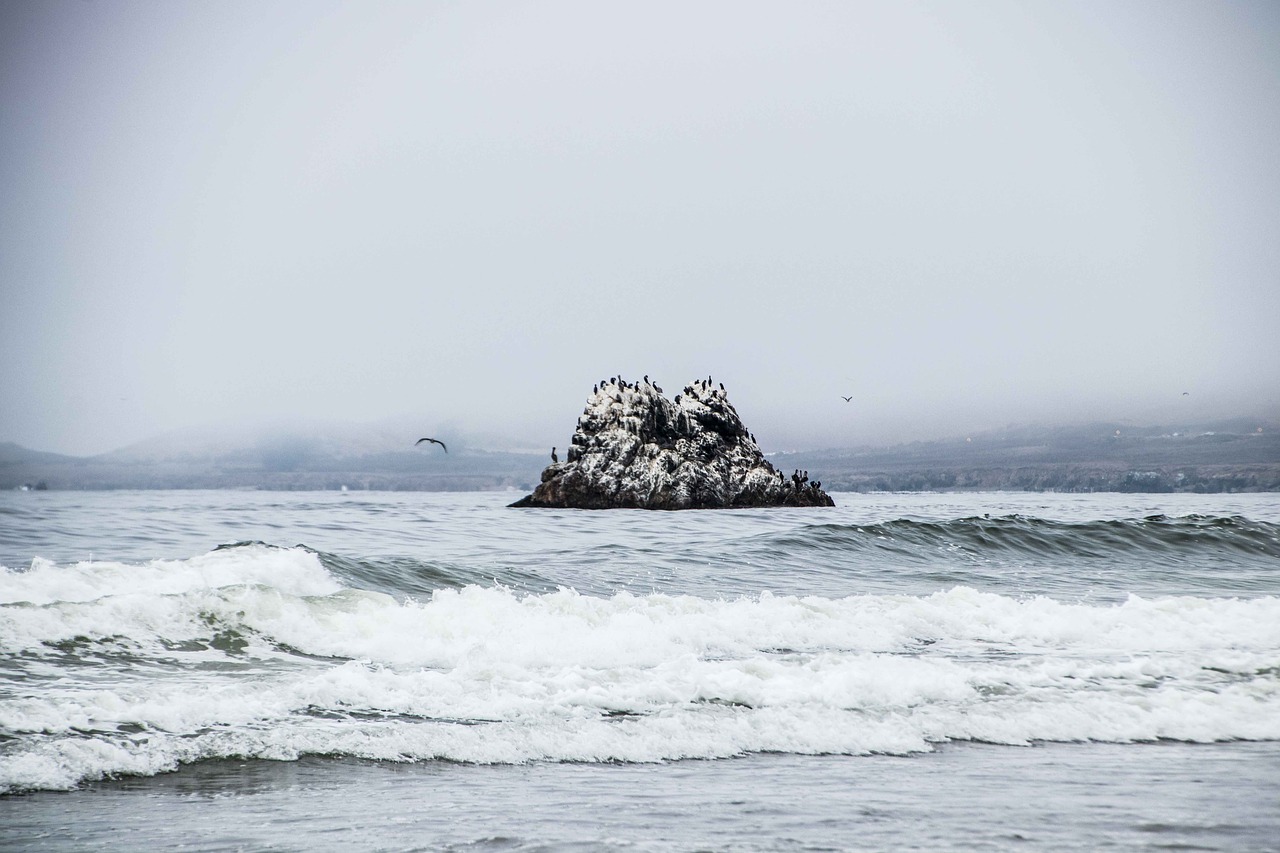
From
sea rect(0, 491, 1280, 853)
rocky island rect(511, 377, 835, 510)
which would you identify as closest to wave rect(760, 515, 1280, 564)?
sea rect(0, 491, 1280, 853)

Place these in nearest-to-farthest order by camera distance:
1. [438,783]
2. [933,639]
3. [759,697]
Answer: [438,783] → [759,697] → [933,639]

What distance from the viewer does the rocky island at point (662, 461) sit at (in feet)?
149

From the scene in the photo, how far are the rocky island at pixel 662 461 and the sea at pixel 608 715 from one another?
28585 millimetres

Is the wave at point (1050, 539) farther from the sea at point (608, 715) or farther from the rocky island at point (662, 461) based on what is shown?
the rocky island at point (662, 461)

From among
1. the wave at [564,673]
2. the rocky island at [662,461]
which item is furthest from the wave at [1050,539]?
the rocky island at [662,461]

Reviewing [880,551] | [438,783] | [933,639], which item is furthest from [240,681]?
[880,551]

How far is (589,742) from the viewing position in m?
7.04

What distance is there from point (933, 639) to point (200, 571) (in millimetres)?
9907

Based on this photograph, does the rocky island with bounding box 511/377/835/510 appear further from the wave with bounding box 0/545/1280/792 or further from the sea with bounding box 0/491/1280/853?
the wave with bounding box 0/545/1280/792

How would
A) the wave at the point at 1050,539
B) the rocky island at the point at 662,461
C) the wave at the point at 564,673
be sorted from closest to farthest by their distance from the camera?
the wave at the point at 564,673 < the wave at the point at 1050,539 < the rocky island at the point at 662,461

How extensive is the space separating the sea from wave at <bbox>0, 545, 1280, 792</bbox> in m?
0.04

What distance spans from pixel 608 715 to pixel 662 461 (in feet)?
125

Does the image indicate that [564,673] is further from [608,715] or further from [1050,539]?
[1050,539]

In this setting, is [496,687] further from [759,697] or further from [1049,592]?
[1049,592]
